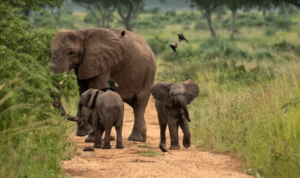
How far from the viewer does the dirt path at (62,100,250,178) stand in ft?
21.1

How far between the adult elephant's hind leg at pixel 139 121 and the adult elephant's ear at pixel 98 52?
1061 mm

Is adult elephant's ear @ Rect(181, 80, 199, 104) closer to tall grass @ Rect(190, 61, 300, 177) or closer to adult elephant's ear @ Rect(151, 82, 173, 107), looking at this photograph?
adult elephant's ear @ Rect(151, 82, 173, 107)

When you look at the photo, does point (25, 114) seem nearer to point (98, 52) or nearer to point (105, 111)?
point (105, 111)

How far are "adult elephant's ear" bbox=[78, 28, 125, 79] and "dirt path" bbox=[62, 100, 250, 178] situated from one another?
4.97ft

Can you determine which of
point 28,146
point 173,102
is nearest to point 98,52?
point 173,102

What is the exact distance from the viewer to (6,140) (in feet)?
20.5

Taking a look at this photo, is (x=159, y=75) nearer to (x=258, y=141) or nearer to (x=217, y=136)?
(x=217, y=136)

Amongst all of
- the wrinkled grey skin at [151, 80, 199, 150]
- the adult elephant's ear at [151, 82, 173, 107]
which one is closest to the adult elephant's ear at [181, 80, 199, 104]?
the wrinkled grey skin at [151, 80, 199, 150]

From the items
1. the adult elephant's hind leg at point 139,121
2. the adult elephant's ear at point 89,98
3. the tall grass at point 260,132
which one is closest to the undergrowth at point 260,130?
the tall grass at point 260,132

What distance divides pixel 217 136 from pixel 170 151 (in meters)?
0.90

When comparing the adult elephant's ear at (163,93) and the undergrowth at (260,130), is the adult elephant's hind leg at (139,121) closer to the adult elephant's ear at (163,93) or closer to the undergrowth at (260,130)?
the undergrowth at (260,130)

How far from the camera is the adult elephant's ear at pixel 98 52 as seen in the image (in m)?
9.56

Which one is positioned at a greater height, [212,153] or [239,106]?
[239,106]

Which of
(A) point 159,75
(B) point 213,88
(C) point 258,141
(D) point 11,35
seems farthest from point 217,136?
(A) point 159,75
